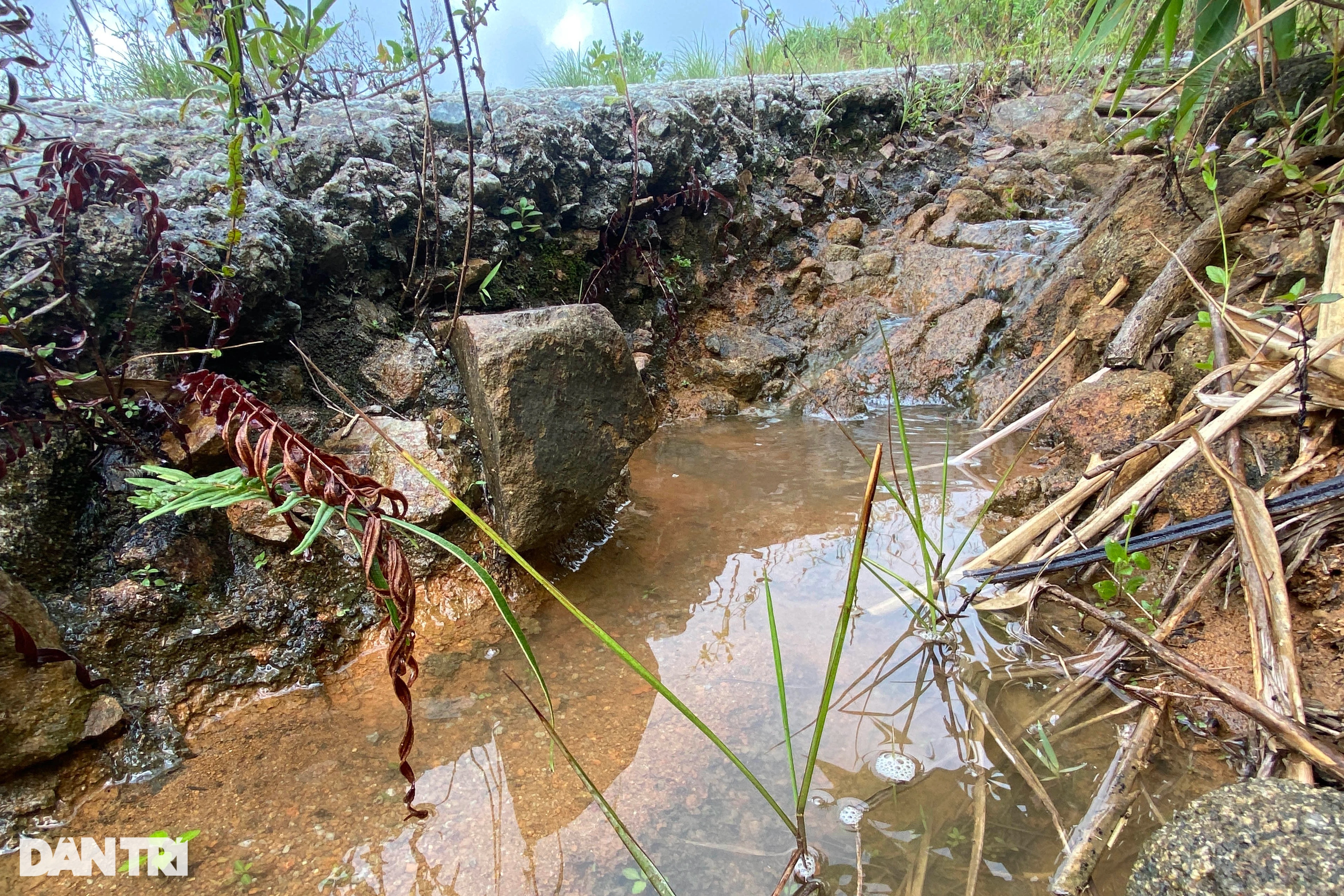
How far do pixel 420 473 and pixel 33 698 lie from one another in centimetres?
99

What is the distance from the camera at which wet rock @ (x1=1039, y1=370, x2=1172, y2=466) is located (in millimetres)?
2225

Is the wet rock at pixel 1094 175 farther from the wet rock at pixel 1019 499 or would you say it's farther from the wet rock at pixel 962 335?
the wet rock at pixel 1019 499

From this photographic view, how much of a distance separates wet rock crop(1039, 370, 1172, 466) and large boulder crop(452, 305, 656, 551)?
5.42 feet

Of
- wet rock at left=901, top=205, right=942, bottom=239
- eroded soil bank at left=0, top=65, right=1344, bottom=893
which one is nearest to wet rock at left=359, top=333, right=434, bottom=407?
eroded soil bank at left=0, top=65, right=1344, bottom=893

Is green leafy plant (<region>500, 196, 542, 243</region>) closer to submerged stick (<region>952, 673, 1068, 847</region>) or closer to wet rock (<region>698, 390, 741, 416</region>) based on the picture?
wet rock (<region>698, 390, 741, 416</region>)

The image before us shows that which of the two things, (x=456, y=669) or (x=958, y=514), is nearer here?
(x=456, y=669)

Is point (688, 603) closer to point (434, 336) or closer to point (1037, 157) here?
point (434, 336)

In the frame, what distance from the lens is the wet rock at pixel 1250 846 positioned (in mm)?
919

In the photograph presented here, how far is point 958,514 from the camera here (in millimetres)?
2496

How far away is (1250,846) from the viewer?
3.22 ft

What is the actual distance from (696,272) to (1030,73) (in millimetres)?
4984

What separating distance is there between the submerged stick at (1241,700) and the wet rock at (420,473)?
187cm

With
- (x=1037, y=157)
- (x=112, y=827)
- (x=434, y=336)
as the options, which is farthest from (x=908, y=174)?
(x=112, y=827)

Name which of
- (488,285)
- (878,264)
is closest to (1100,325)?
(878,264)
